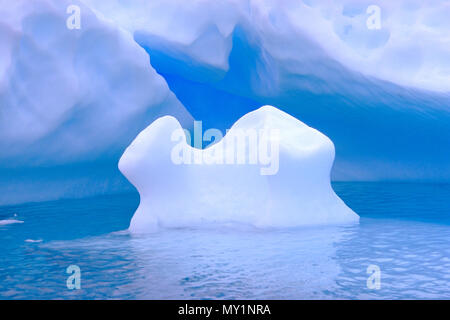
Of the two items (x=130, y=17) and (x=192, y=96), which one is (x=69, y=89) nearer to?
(x=130, y=17)

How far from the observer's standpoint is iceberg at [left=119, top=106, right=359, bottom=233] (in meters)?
5.58

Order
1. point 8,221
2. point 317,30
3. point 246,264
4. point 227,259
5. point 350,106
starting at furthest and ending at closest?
point 350,106, point 317,30, point 8,221, point 227,259, point 246,264

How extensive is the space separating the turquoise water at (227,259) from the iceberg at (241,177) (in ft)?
0.81

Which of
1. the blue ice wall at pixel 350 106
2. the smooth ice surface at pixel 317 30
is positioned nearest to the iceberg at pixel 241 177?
the smooth ice surface at pixel 317 30

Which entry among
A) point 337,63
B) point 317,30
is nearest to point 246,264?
point 337,63

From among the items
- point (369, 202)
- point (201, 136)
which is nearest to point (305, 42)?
point (369, 202)

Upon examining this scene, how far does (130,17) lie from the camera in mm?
8969

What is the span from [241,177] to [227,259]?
1.87 metres

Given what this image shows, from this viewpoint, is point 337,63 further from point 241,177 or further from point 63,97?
point 63,97

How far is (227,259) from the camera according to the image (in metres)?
4.12

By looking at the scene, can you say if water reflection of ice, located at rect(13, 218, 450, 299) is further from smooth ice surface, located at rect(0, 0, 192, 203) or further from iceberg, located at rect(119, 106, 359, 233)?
smooth ice surface, located at rect(0, 0, 192, 203)

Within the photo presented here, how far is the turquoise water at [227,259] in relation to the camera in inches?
128
